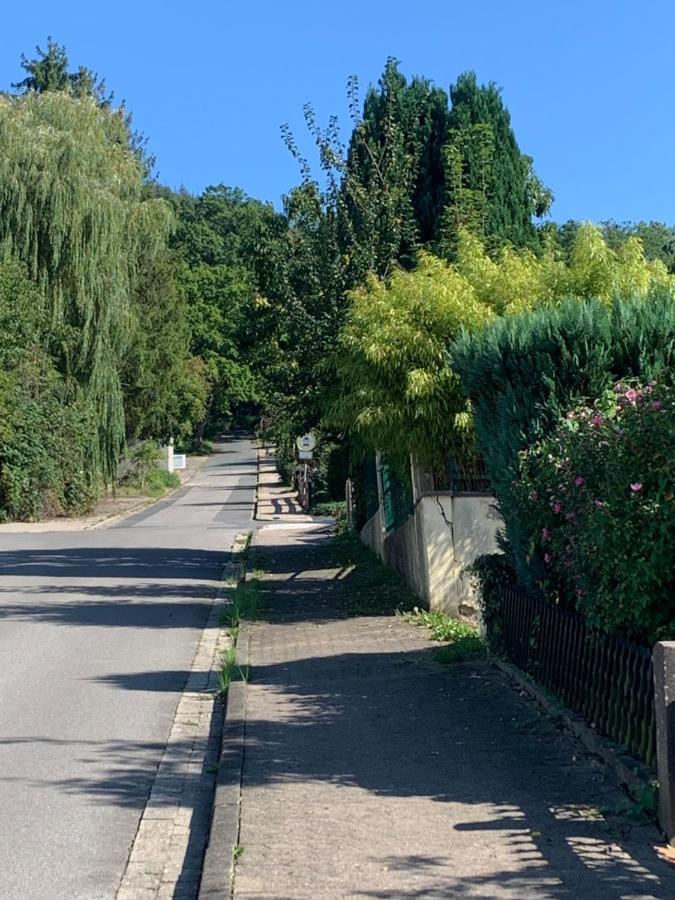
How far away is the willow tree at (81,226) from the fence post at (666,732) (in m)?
32.5

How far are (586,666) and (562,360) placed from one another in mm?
2845

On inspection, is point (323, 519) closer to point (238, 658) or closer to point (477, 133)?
point (477, 133)

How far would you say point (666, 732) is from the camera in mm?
5219

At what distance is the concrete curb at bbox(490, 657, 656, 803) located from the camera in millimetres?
5805

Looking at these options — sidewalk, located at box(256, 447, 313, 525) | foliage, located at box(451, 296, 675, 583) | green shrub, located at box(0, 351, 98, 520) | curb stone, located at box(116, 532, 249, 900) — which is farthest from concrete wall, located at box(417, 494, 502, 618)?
green shrub, located at box(0, 351, 98, 520)

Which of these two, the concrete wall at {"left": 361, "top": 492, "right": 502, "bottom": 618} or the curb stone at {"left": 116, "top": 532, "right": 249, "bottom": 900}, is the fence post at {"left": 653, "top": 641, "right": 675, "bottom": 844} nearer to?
the curb stone at {"left": 116, "top": 532, "right": 249, "bottom": 900}

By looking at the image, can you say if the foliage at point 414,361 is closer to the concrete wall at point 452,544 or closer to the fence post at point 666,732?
the concrete wall at point 452,544

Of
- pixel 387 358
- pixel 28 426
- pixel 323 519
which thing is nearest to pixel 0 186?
pixel 28 426

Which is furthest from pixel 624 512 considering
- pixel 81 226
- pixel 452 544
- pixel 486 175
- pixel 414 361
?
pixel 81 226

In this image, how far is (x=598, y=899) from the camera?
4508 millimetres

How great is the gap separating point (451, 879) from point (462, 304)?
924cm

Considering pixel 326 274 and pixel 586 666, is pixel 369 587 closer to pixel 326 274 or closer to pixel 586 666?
pixel 326 274

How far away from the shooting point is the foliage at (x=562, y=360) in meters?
8.94

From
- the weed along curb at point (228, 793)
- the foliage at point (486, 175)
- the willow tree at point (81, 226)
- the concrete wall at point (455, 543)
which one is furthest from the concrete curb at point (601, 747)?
the willow tree at point (81, 226)
